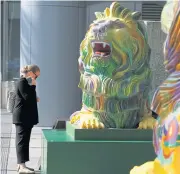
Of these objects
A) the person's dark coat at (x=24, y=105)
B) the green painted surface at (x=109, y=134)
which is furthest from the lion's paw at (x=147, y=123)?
the person's dark coat at (x=24, y=105)

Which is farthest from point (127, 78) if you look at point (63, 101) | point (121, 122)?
point (63, 101)

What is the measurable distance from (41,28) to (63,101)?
1.95 metres

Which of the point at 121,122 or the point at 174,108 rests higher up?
the point at 174,108

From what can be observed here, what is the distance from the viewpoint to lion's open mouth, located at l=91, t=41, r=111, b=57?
19.2ft

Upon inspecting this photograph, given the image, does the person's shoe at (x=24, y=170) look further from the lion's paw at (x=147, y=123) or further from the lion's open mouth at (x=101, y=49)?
the lion's open mouth at (x=101, y=49)

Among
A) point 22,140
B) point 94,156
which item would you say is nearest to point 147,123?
point 94,156

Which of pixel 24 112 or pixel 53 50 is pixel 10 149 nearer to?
pixel 24 112

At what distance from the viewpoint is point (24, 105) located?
7.68 metres

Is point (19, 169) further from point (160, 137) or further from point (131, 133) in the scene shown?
point (160, 137)

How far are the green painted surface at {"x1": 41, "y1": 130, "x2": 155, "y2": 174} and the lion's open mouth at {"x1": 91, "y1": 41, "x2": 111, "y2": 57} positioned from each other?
3.28ft

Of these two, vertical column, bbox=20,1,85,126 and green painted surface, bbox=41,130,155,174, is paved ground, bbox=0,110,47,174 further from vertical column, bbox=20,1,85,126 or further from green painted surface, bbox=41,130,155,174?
green painted surface, bbox=41,130,155,174

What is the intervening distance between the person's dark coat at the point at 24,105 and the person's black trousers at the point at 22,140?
104mm

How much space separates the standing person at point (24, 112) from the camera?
7.67 m

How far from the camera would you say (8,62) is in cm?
2014
